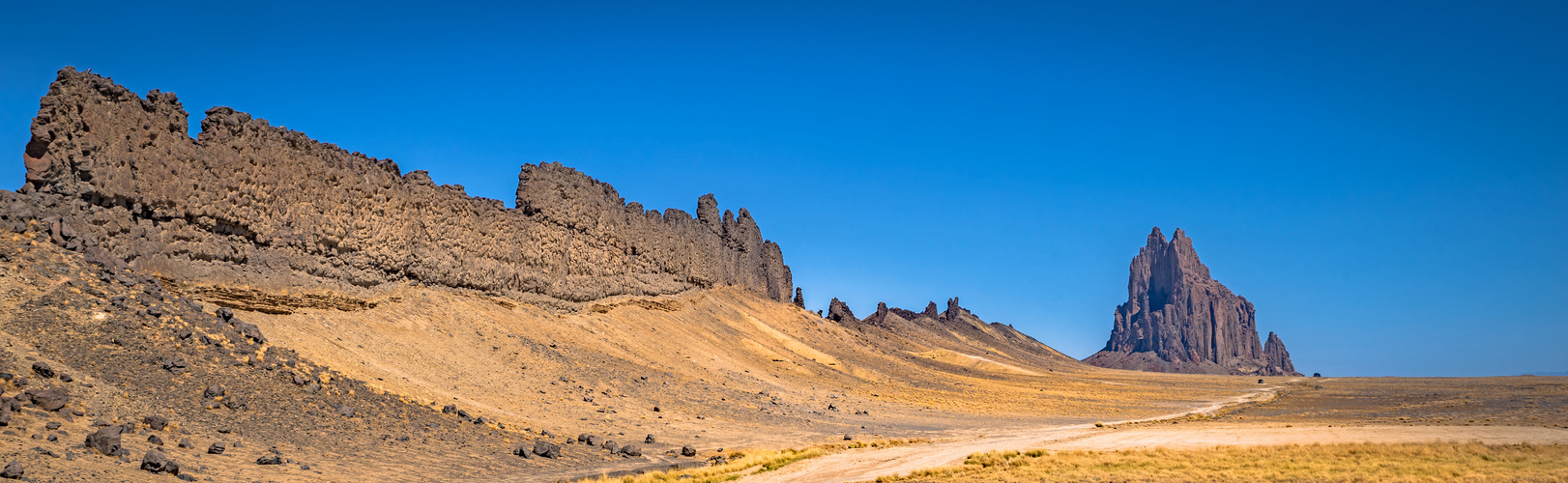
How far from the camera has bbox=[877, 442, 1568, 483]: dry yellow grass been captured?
1645cm

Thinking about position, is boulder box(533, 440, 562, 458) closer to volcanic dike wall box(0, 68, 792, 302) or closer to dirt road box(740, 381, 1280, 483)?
dirt road box(740, 381, 1280, 483)

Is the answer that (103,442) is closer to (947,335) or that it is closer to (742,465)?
(742,465)

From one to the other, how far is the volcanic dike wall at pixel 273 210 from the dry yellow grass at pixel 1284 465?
1997 centimetres

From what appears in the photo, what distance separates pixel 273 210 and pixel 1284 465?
90.6 ft

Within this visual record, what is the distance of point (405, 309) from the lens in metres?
31.0

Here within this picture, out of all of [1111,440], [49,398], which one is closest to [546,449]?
[49,398]

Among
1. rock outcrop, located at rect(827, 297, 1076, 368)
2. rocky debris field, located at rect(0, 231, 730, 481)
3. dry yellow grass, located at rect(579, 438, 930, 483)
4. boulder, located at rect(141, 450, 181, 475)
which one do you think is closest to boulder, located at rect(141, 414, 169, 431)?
rocky debris field, located at rect(0, 231, 730, 481)

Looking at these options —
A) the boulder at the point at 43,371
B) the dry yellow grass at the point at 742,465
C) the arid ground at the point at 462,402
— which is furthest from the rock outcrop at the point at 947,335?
the boulder at the point at 43,371

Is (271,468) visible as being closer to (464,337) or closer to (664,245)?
(464,337)

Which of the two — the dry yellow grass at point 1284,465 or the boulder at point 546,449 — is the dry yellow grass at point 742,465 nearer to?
the boulder at point 546,449

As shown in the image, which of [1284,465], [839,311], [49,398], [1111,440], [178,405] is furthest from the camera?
[839,311]

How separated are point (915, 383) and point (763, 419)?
24672 mm

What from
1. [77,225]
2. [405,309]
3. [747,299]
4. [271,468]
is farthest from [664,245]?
[271,468]

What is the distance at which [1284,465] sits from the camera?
59.8 feet
